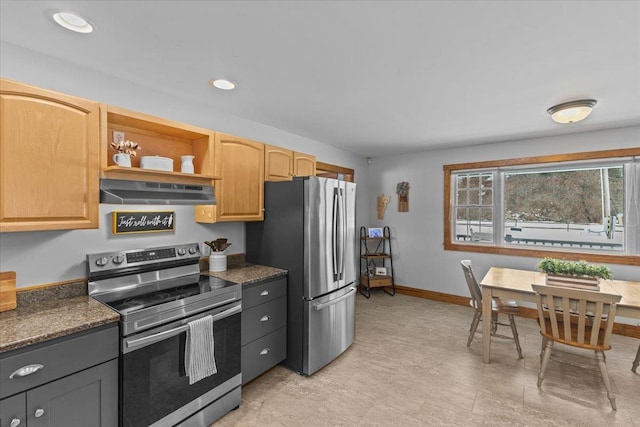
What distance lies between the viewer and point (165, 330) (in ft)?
6.02

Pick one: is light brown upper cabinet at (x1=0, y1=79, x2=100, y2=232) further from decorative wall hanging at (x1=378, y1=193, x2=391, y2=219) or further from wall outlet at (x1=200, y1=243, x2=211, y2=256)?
decorative wall hanging at (x1=378, y1=193, x2=391, y2=219)

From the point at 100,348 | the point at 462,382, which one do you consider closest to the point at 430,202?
the point at 462,382

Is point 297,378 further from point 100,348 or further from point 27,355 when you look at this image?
point 27,355

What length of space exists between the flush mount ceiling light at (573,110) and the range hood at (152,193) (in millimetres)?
3145

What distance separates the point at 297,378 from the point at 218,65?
8.58ft

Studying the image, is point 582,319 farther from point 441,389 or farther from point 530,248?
point 530,248

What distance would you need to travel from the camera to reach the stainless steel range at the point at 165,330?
67.6 inches

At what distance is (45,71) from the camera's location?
6.44 feet

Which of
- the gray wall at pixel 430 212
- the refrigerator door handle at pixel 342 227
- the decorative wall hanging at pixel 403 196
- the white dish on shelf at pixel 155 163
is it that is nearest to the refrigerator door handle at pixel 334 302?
the refrigerator door handle at pixel 342 227

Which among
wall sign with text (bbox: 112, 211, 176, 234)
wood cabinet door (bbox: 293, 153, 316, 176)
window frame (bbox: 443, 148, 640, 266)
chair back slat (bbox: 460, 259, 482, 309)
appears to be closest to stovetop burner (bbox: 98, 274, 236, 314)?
wall sign with text (bbox: 112, 211, 176, 234)

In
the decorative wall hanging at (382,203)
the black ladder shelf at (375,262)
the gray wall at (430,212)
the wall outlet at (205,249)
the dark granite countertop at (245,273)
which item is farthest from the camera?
the decorative wall hanging at (382,203)

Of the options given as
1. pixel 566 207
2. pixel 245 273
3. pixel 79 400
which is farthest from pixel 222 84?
pixel 566 207

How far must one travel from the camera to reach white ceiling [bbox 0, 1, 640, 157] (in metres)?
1.50

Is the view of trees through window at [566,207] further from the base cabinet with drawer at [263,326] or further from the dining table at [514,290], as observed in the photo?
the base cabinet with drawer at [263,326]
